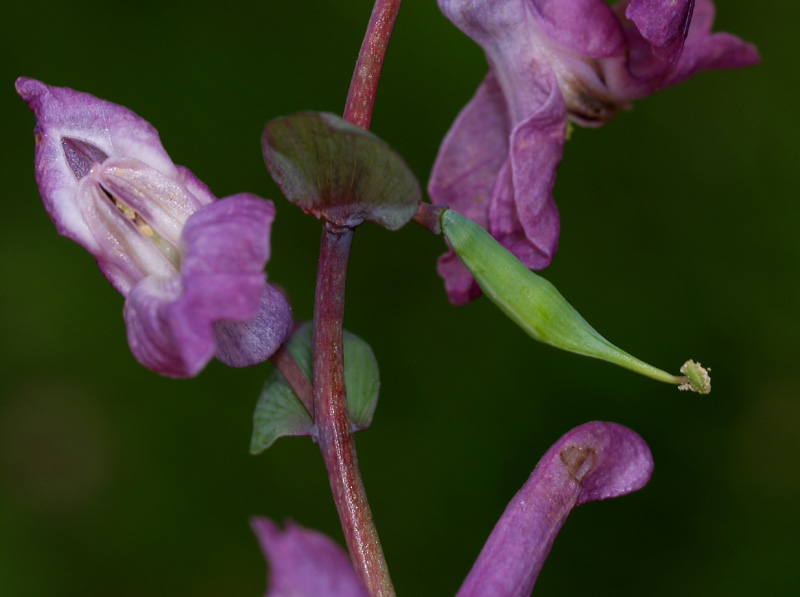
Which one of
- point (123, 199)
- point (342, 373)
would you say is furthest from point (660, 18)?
point (123, 199)

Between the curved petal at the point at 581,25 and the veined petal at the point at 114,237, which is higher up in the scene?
the curved petal at the point at 581,25

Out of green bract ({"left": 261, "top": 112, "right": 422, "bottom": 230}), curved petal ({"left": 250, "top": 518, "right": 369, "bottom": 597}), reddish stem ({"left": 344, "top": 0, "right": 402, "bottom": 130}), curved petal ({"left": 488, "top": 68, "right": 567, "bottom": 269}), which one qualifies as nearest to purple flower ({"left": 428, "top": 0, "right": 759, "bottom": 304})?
curved petal ({"left": 488, "top": 68, "right": 567, "bottom": 269})

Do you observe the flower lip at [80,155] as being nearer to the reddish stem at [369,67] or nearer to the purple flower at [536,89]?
the reddish stem at [369,67]

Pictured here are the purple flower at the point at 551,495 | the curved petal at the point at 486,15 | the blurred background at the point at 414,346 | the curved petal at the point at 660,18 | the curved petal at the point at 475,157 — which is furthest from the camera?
the blurred background at the point at 414,346

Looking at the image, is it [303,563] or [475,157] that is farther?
[475,157]

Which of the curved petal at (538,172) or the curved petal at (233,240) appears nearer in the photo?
the curved petal at (233,240)

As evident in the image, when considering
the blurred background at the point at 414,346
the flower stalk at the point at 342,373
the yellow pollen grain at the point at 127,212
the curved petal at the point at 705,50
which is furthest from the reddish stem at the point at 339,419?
the blurred background at the point at 414,346

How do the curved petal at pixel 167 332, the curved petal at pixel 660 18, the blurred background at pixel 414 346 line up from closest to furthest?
the curved petal at pixel 167 332, the curved petal at pixel 660 18, the blurred background at pixel 414 346

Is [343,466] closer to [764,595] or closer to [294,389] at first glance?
[294,389]

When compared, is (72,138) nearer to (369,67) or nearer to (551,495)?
(369,67)
